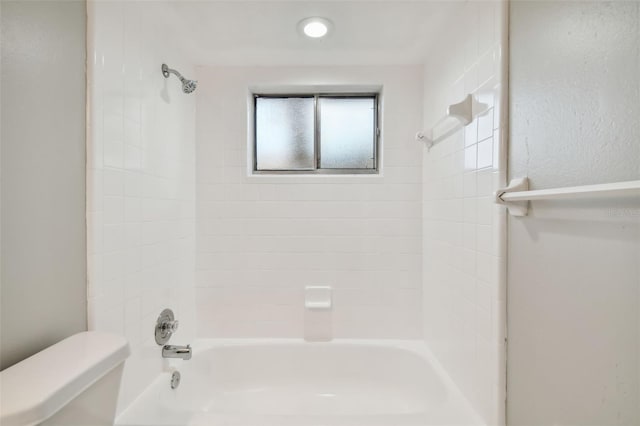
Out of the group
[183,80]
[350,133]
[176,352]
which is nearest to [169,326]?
[176,352]

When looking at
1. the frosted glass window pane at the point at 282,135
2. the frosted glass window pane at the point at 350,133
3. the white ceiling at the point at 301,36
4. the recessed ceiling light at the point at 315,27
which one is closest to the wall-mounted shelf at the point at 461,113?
the white ceiling at the point at 301,36

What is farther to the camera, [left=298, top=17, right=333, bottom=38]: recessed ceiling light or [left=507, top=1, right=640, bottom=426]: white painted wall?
[left=298, top=17, right=333, bottom=38]: recessed ceiling light

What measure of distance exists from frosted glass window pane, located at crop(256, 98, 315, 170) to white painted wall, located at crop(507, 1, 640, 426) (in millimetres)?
1347

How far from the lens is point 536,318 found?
2.95 ft

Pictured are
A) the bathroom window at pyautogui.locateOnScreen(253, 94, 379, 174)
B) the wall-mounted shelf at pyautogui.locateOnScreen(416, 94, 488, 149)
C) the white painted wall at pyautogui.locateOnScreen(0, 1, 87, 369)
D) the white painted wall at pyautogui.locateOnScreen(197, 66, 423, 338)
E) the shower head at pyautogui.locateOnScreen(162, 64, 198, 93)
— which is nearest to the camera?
the white painted wall at pyautogui.locateOnScreen(0, 1, 87, 369)

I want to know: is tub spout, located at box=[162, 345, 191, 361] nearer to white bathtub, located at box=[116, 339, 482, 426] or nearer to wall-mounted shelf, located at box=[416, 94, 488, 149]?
white bathtub, located at box=[116, 339, 482, 426]

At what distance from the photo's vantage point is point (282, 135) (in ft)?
6.99

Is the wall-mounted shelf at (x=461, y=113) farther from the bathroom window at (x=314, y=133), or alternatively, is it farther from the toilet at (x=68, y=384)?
the toilet at (x=68, y=384)

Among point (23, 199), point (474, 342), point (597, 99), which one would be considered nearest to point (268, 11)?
point (23, 199)

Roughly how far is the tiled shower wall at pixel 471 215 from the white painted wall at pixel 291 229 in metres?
0.25

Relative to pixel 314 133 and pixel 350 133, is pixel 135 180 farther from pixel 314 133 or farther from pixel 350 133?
pixel 350 133

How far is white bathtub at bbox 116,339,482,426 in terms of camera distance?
67.5 inches

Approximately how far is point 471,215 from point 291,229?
107cm

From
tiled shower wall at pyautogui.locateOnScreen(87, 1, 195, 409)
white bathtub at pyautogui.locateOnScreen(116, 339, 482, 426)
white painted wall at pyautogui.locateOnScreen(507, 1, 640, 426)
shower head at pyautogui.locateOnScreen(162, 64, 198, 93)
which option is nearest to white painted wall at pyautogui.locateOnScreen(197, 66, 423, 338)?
Answer: white bathtub at pyautogui.locateOnScreen(116, 339, 482, 426)
